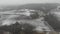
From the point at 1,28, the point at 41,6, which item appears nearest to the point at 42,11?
the point at 41,6

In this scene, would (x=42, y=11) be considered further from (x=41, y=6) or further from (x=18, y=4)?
(x=18, y=4)

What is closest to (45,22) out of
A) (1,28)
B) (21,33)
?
(21,33)

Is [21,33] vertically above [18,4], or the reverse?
[18,4]

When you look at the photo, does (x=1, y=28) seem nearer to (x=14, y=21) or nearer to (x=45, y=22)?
(x=14, y=21)

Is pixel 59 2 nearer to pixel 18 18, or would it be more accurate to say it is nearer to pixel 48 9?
pixel 48 9

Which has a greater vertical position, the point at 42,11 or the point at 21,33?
the point at 42,11

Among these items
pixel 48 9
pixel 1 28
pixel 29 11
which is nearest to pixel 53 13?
pixel 48 9

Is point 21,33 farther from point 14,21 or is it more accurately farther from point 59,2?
point 59,2
